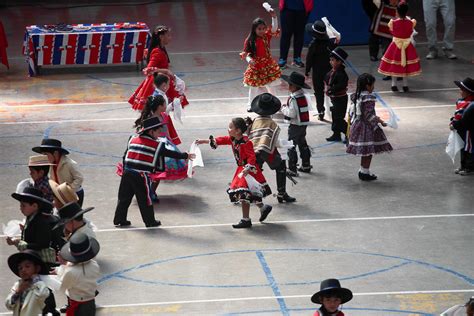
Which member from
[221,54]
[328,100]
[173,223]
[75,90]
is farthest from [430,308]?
[221,54]

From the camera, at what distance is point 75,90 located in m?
19.6

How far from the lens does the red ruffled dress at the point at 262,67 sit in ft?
56.2

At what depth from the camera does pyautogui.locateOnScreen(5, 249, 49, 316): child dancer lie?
9.02 metres

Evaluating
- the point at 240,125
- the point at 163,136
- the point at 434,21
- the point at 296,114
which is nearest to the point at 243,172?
the point at 240,125

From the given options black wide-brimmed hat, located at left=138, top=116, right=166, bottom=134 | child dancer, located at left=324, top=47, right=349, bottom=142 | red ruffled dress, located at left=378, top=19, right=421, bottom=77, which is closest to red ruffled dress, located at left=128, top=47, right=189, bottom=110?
child dancer, located at left=324, top=47, right=349, bottom=142

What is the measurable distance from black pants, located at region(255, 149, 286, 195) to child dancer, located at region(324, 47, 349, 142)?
282 centimetres

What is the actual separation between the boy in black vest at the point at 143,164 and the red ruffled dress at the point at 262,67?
4.92 metres

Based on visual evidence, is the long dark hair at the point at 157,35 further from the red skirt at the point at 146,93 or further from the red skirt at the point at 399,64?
the red skirt at the point at 399,64

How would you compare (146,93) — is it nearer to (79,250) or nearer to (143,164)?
(143,164)

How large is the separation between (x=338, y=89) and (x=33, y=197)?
6.86 meters

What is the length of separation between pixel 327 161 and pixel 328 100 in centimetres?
221

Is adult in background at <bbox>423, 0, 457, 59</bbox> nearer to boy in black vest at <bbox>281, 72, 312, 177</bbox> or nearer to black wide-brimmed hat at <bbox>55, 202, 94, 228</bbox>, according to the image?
boy in black vest at <bbox>281, 72, 312, 177</bbox>

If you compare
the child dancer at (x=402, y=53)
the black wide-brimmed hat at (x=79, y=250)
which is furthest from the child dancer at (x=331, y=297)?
the child dancer at (x=402, y=53)

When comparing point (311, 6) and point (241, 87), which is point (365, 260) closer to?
point (241, 87)
